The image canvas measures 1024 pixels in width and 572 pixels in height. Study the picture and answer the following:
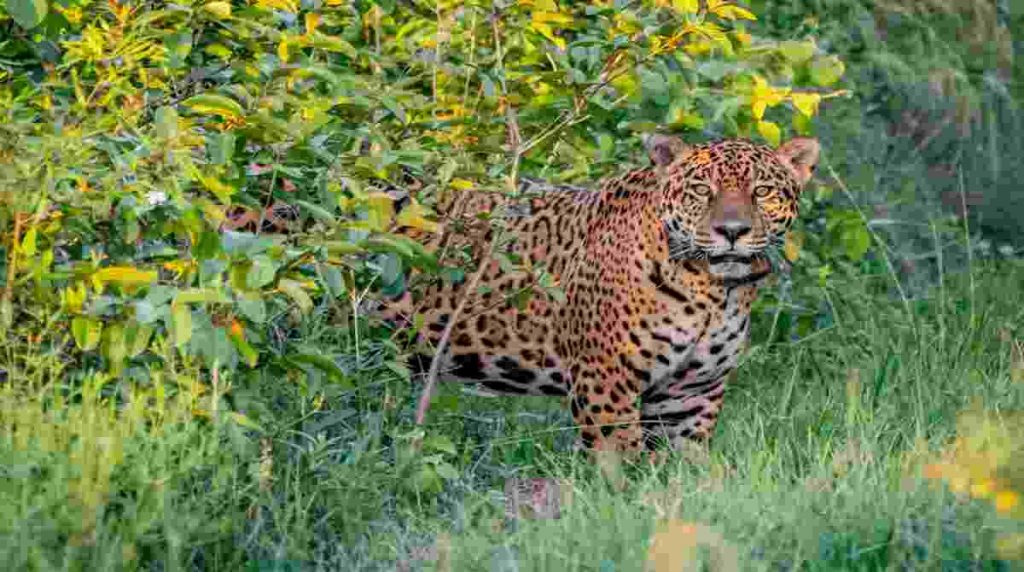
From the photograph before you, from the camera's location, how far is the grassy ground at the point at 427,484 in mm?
4984

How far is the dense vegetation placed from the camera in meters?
5.13

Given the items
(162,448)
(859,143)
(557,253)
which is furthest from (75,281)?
(859,143)

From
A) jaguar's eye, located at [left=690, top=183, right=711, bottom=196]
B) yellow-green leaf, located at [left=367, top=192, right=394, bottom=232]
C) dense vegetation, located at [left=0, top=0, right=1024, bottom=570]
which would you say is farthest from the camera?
jaguar's eye, located at [left=690, top=183, right=711, bottom=196]

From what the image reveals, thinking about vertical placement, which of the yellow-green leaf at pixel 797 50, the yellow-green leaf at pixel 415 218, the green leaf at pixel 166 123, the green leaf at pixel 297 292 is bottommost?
the green leaf at pixel 297 292

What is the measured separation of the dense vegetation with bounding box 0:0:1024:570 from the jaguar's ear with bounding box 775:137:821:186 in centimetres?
8

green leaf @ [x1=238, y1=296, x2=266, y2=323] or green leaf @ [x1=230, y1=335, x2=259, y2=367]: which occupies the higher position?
green leaf @ [x1=238, y1=296, x2=266, y2=323]

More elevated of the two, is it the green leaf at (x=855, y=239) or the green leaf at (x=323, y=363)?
the green leaf at (x=323, y=363)

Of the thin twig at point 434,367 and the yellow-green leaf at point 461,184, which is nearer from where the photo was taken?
the yellow-green leaf at point 461,184

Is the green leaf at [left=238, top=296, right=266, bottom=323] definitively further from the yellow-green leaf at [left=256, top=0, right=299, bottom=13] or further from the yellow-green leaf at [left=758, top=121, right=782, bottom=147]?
the yellow-green leaf at [left=758, top=121, right=782, bottom=147]

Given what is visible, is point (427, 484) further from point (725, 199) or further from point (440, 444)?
point (725, 199)

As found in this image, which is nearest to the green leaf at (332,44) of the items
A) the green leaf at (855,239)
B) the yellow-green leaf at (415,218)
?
the yellow-green leaf at (415,218)

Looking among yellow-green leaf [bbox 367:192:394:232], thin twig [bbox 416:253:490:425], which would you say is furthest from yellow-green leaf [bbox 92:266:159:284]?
thin twig [bbox 416:253:490:425]

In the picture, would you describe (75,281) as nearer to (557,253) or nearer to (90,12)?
(90,12)

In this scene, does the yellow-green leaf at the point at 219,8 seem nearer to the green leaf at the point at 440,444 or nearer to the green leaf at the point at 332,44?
the green leaf at the point at 332,44
